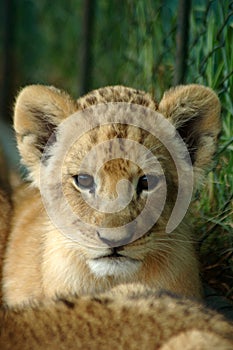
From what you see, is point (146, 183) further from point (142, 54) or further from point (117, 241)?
point (142, 54)

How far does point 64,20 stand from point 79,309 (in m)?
7.05

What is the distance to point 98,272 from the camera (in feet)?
18.2

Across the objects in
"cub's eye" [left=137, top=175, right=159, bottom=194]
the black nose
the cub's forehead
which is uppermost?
the cub's forehead

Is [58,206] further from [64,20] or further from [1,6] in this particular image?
[1,6]

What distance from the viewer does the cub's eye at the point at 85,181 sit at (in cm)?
557

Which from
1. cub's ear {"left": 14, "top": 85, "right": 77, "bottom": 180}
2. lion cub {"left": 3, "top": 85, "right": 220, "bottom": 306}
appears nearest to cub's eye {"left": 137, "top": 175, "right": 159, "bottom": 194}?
lion cub {"left": 3, "top": 85, "right": 220, "bottom": 306}

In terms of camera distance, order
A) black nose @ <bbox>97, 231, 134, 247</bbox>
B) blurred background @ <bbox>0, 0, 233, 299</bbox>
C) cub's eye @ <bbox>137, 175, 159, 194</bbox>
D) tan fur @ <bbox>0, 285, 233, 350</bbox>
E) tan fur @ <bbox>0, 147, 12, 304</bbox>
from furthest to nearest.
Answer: tan fur @ <bbox>0, 147, 12, 304</bbox> → blurred background @ <bbox>0, 0, 233, 299</bbox> → cub's eye @ <bbox>137, 175, 159, 194</bbox> → black nose @ <bbox>97, 231, 134, 247</bbox> → tan fur @ <bbox>0, 285, 233, 350</bbox>

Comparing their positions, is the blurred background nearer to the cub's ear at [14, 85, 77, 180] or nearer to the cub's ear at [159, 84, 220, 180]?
the cub's ear at [159, 84, 220, 180]

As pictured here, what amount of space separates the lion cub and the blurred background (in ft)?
2.16

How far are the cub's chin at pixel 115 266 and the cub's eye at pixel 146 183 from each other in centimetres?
37

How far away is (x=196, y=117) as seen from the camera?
589 centimetres

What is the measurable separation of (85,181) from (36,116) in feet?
1.95

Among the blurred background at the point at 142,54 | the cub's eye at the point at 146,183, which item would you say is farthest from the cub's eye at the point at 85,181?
the blurred background at the point at 142,54

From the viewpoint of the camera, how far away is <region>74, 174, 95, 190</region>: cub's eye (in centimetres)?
557
